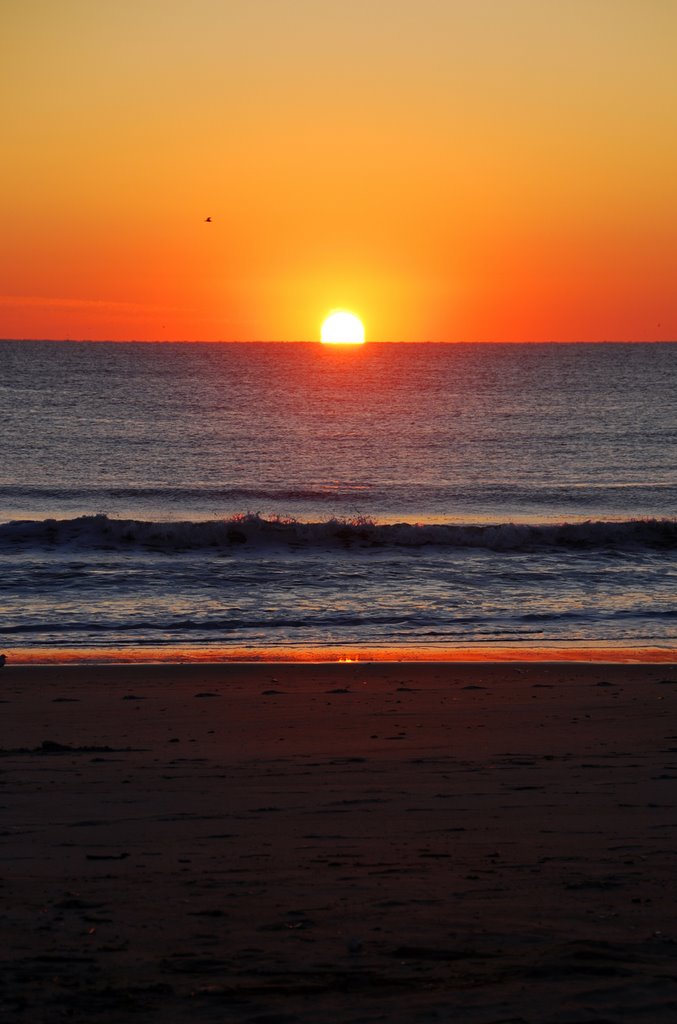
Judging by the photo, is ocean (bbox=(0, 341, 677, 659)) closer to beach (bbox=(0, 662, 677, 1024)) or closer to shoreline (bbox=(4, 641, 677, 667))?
shoreline (bbox=(4, 641, 677, 667))

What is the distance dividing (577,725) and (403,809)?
345 centimetres

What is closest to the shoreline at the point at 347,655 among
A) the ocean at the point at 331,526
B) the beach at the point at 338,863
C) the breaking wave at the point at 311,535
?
the ocean at the point at 331,526

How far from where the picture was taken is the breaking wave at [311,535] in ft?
84.5

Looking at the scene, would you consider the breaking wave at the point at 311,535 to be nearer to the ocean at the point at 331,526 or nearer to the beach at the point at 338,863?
the ocean at the point at 331,526

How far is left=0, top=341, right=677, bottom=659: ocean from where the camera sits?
16.9 metres

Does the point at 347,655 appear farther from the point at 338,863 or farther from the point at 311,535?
the point at 311,535

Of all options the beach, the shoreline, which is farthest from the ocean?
the beach

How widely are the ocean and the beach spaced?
5.41 m

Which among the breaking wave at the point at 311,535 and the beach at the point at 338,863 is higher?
the breaking wave at the point at 311,535

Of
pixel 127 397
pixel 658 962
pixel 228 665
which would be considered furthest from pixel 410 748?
pixel 127 397

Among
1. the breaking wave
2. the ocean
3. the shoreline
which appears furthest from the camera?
the breaking wave

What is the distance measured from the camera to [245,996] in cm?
452

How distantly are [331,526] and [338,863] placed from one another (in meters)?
21.2

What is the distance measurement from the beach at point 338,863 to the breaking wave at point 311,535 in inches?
593
